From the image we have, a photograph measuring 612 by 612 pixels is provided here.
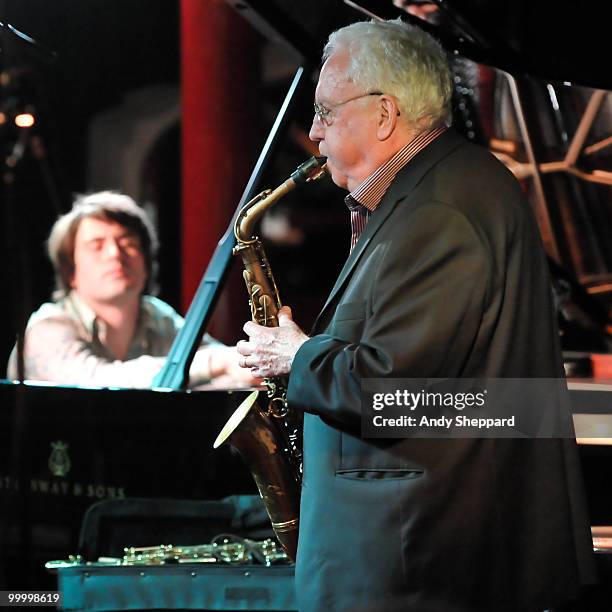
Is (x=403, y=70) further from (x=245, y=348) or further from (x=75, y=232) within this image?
(x=75, y=232)

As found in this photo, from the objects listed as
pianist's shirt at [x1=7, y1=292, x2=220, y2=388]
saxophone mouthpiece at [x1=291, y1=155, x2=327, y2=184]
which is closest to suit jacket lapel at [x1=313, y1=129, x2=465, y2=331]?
saxophone mouthpiece at [x1=291, y1=155, x2=327, y2=184]

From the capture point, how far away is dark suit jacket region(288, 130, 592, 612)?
166 cm

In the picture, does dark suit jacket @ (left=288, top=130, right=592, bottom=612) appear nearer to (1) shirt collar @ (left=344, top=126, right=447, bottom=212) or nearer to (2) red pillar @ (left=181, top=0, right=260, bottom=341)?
(1) shirt collar @ (left=344, top=126, right=447, bottom=212)

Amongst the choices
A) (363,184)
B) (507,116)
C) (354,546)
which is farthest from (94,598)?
(507,116)

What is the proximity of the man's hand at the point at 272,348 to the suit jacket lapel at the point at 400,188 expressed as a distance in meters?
0.09

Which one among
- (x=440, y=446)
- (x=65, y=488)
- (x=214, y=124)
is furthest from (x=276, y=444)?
(x=214, y=124)

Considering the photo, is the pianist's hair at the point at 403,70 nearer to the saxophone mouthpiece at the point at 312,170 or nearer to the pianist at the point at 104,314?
the saxophone mouthpiece at the point at 312,170

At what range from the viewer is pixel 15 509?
322 centimetres

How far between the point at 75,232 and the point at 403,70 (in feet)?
10.1

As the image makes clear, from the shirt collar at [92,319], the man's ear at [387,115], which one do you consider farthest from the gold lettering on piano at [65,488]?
the man's ear at [387,115]

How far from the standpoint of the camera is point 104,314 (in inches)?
178

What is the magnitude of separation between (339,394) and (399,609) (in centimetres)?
36

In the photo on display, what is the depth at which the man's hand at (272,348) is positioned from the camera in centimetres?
185

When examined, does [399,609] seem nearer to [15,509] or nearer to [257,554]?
[257,554]
